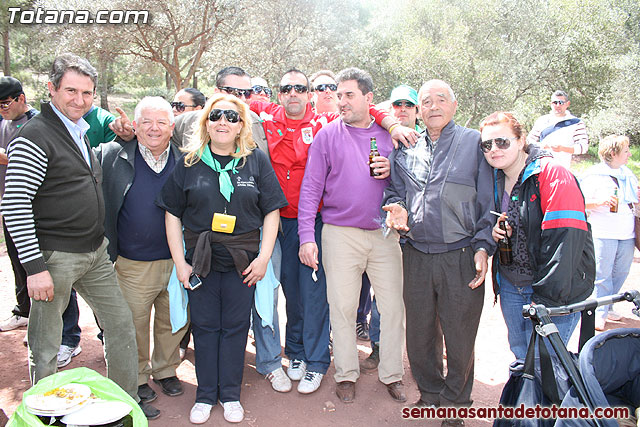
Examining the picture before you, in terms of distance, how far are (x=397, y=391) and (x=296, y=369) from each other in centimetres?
95

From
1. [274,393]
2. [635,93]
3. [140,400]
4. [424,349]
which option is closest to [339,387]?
[274,393]

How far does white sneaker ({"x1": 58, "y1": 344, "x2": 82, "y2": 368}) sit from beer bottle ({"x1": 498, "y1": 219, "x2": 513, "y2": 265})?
13.1 ft

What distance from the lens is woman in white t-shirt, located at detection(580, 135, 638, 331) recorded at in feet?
18.6

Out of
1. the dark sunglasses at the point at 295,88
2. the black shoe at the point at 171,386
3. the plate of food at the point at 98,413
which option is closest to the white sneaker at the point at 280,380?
the black shoe at the point at 171,386

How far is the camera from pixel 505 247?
10.7 feet

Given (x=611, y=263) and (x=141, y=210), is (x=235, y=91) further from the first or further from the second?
(x=611, y=263)

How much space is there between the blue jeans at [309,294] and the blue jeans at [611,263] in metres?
3.53

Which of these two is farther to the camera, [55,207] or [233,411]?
[233,411]

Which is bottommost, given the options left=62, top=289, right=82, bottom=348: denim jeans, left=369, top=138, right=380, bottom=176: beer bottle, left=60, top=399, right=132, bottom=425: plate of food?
left=62, top=289, right=82, bottom=348: denim jeans

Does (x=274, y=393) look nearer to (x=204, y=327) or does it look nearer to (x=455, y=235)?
(x=204, y=327)

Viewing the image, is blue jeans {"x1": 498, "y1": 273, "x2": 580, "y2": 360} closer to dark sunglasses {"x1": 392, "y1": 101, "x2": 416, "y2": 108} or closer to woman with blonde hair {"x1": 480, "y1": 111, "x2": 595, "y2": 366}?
woman with blonde hair {"x1": 480, "y1": 111, "x2": 595, "y2": 366}

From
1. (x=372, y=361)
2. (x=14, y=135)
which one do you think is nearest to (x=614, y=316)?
(x=372, y=361)

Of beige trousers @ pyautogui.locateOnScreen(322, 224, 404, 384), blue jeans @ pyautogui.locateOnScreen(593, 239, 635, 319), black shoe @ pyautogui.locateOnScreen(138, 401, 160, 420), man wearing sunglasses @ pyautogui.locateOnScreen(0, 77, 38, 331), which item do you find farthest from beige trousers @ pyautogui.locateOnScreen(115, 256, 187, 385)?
blue jeans @ pyautogui.locateOnScreen(593, 239, 635, 319)

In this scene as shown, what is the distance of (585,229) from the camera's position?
2.95 m
